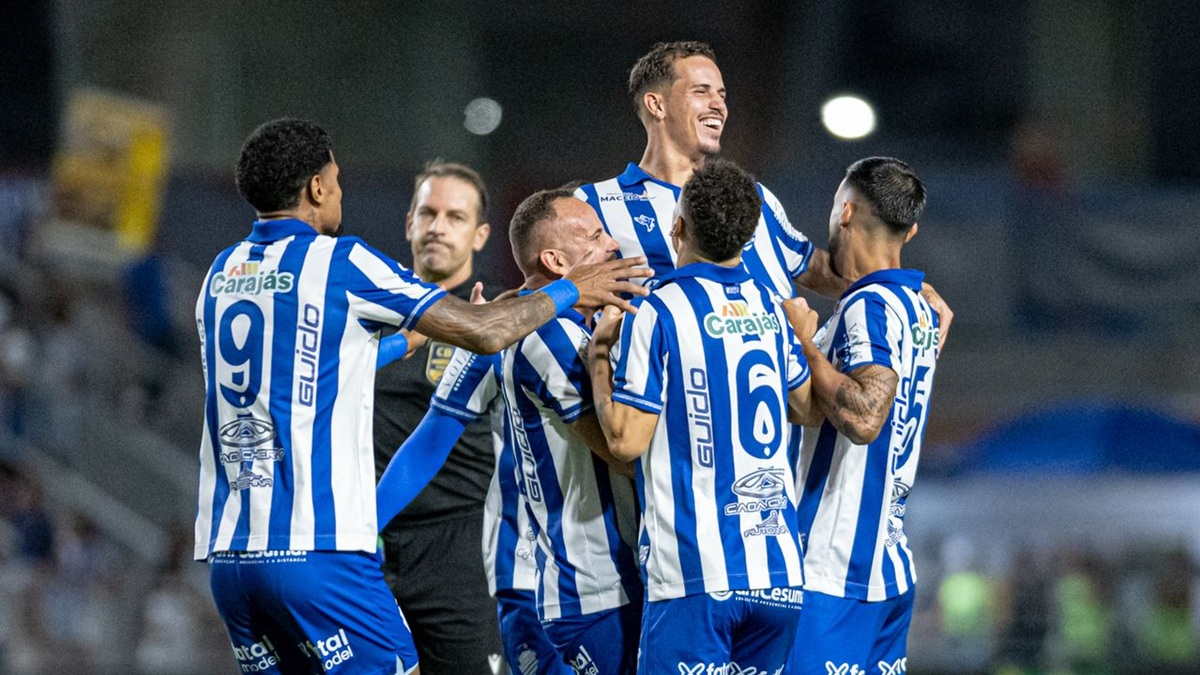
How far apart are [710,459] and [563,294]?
2.08ft

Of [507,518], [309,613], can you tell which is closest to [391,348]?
[507,518]

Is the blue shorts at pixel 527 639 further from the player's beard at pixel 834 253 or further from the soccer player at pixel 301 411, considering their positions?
the player's beard at pixel 834 253

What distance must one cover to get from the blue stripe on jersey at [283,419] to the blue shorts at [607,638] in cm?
87

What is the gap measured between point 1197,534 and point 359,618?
928 centimetres

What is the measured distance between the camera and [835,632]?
4430 millimetres

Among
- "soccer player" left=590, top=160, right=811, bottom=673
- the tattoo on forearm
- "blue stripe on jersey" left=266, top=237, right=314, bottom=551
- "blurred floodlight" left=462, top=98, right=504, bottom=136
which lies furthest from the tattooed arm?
"blurred floodlight" left=462, top=98, right=504, bottom=136

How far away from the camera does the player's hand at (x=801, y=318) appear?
4.37m

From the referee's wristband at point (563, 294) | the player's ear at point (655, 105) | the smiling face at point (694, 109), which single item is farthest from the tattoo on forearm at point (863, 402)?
the player's ear at point (655, 105)

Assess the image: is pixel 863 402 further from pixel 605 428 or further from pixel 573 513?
pixel 573 513

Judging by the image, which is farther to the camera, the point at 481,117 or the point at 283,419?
the point at 481,117

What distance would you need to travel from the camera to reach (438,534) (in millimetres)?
5543

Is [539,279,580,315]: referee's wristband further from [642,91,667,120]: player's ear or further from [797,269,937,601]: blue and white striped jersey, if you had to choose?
[642,91,667,120]: player's ear

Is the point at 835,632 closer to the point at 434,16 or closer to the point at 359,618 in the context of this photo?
the point at 359,618

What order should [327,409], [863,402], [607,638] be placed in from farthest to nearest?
[607,638] → [863,402] → [327,409]
